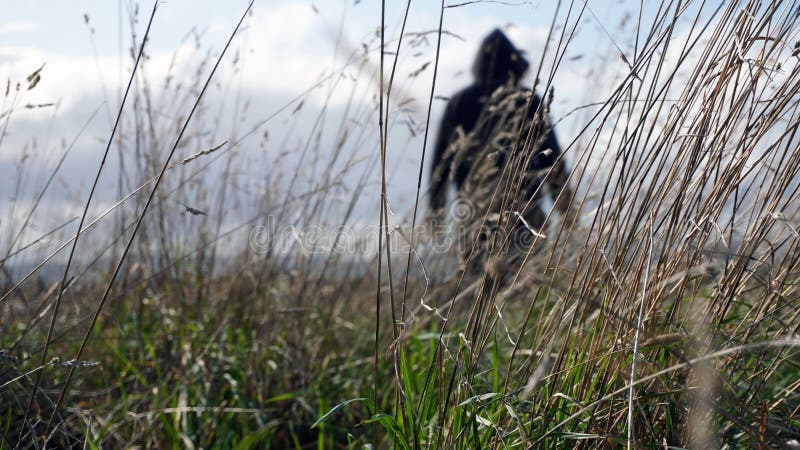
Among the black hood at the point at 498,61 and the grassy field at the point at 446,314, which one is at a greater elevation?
the black hood at the point at 498,61

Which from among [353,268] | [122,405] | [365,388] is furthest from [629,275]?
[353,268]

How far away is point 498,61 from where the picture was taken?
13.0 feet

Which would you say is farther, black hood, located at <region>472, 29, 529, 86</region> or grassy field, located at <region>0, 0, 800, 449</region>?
black hood, located at <region>472, 29, 529, 86</region>

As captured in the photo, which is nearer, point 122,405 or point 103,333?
point 122,405

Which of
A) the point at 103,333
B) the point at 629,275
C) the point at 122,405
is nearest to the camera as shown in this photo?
the point at 629,275

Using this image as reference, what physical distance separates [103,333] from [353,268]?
987 millimetres

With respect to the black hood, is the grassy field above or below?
below

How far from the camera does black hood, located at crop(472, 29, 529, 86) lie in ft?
12.4

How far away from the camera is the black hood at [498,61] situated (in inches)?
149

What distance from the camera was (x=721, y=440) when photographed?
1.11 metres

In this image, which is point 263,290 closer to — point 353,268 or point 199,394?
point 353,268

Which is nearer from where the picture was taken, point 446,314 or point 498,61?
point 446,314

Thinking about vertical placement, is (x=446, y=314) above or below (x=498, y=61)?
below

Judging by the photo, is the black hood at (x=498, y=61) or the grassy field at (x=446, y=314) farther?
the black hood at (x=498, y=61)
